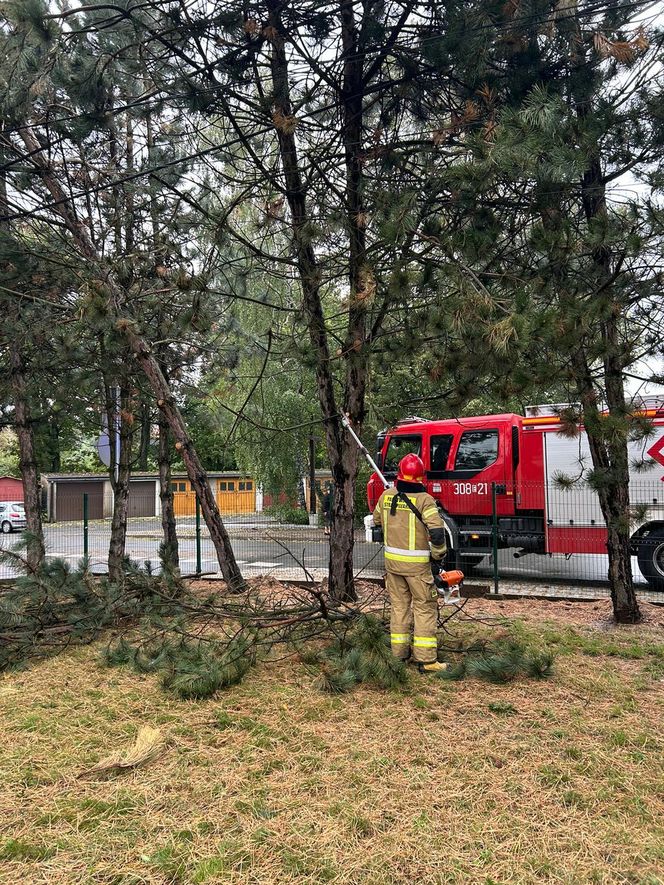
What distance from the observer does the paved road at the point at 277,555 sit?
11195 millimetres

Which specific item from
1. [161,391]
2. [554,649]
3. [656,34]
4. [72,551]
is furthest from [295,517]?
[656,34]

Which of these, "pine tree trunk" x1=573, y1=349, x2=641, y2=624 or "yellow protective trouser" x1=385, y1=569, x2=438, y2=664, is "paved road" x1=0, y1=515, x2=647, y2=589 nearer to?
"pine tree trunk" x1=573, y1=349, x2=641, y2=624

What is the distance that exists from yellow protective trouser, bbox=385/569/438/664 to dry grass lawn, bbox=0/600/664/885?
Result: 32 centimetres

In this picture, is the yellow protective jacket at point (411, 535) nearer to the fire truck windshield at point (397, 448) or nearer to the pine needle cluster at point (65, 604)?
the pine needle cluster at point (65, 604)

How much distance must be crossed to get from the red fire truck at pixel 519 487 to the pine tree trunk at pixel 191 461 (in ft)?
11.1

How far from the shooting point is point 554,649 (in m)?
5.62

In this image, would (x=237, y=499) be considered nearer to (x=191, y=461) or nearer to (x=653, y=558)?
(x=191, y=461)

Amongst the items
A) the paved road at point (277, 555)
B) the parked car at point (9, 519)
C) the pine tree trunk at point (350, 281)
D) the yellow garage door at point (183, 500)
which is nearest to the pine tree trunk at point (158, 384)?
the pine tree trunk at point (350, 281)

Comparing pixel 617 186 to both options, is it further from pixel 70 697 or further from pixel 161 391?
pixel 70 697

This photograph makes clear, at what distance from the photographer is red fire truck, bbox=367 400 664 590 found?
→ 9211mm

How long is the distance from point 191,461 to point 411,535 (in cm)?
374

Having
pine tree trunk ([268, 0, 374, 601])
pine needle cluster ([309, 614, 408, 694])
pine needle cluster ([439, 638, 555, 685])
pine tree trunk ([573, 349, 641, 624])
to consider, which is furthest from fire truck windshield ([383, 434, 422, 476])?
pine needle cluster ([439, 638, 555, 685])

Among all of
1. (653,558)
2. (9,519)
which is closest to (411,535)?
(653,558)

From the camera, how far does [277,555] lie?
41.9ft
